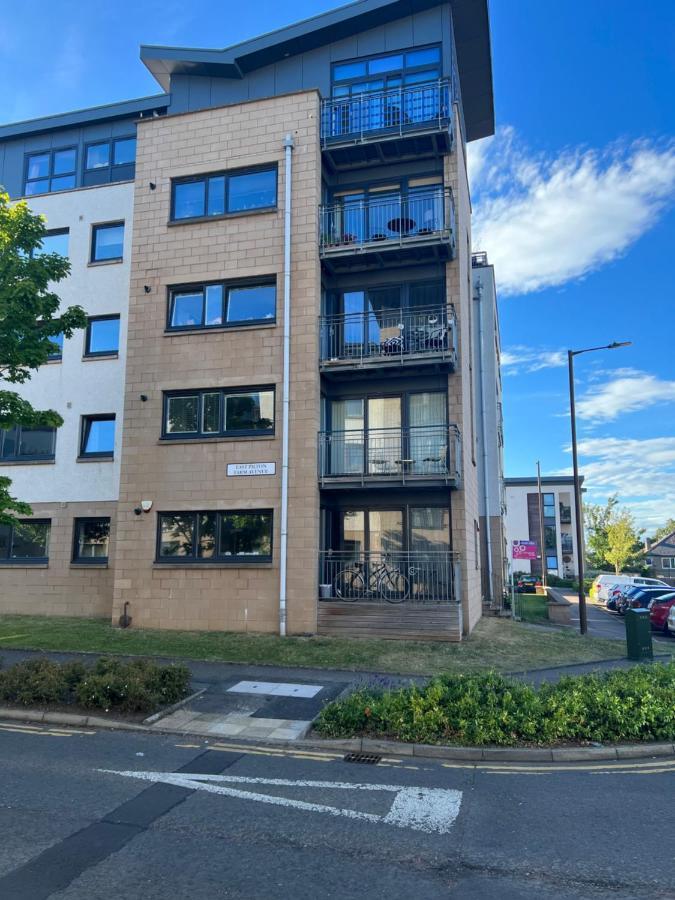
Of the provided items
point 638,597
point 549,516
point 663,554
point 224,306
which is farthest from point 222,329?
point 663,554

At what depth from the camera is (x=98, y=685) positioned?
28.7ft

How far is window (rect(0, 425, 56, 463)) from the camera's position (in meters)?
19.6

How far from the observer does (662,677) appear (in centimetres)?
928

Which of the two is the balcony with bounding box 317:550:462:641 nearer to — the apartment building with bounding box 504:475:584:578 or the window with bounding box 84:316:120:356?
the window with bounding box 84:316:120:356

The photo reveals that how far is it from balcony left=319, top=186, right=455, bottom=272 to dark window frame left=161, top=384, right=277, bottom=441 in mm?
3833

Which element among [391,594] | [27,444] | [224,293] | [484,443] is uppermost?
[224,293]

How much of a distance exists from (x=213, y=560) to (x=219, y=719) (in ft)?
24.2

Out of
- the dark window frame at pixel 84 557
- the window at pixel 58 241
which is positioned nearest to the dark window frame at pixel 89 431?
the dark window frame at pixel 84 557

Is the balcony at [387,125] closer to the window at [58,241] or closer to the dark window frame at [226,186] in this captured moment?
the dark window frame at [226,186]

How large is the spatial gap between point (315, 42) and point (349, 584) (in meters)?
14.8

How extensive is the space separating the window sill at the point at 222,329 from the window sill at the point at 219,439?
270 centimetres

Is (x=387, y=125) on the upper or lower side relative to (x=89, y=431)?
upper

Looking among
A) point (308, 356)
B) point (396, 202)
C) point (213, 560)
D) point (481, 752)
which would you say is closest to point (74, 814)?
point (481, 752)

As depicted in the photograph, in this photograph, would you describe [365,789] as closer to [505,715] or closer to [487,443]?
[505,715]
